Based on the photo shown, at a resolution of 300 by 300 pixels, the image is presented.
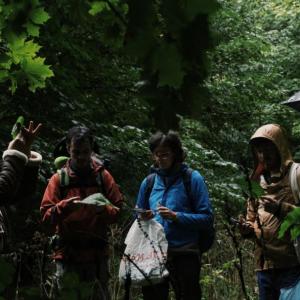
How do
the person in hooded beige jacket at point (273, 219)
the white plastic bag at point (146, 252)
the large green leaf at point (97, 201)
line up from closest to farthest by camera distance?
the large green leaf at point (97, 201) → the person in hooded beige jacket at point (273, 219) → the white plastic bag at point (146, 252)

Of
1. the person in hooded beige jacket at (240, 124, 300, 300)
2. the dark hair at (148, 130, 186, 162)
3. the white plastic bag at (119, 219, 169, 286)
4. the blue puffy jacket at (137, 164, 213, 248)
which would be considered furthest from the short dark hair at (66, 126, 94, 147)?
the person in hooded beige jacket at (240, 124, 300, 300)

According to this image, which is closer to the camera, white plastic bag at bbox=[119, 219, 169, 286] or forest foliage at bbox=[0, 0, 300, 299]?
forest foliage at bbox=[0, 0, 300, 299]

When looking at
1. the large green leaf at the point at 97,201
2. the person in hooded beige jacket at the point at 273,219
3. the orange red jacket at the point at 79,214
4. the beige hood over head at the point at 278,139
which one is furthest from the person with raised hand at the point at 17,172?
the beige hood over head at the point at 278,139

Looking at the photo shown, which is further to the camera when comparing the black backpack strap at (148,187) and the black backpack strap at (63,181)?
the black backpack strap at (148,187)

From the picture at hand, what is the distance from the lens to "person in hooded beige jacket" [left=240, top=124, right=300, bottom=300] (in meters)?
3.84

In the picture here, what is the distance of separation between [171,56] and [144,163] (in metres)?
4.70

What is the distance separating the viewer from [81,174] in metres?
4.11

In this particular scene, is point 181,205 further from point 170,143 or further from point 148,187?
point 170,143

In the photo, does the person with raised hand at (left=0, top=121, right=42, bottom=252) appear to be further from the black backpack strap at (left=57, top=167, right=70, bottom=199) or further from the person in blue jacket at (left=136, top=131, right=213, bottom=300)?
the person in blue jacket at (left=136, top=131, right=213, bottom=300)

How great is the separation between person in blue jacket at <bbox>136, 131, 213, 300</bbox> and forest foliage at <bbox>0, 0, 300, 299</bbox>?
0.41m

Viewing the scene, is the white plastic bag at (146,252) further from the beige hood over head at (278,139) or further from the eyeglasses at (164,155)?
the beige hood over head at (278,139)

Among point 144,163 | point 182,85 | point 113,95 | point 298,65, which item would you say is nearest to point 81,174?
point 144,163

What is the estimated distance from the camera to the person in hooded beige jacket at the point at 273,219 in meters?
3.84

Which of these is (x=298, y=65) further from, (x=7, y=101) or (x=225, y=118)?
(x=7, y=101)
